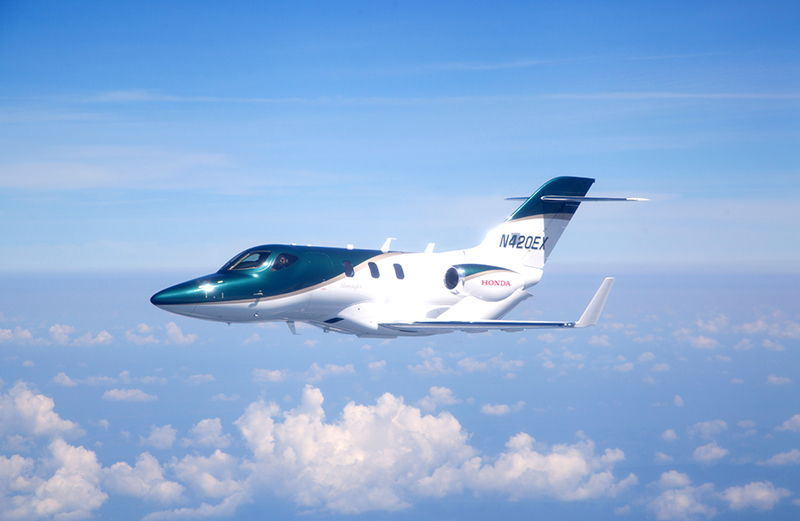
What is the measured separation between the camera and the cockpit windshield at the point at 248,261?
24250mm

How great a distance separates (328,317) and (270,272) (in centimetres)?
358

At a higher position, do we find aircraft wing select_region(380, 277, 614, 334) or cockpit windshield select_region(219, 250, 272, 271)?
cockpit windshield select_region(219, 250, 272, 271)

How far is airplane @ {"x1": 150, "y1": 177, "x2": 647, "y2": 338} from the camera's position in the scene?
23.6 m

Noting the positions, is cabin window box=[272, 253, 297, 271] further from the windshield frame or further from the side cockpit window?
the side cockpit window

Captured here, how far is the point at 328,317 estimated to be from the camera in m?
26.8

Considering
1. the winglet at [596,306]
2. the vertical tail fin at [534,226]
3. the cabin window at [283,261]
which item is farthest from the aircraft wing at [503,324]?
the vertical tail fin at [534,226]

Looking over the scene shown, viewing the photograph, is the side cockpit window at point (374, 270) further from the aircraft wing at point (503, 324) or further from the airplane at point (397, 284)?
the aircraft wing at point (503, 324)

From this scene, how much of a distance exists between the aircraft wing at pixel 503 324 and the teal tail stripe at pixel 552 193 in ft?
26.8

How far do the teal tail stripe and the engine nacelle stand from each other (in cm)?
365

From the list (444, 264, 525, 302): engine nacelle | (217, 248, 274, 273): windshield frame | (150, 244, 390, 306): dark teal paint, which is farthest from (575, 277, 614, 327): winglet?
(217, 248, 274, 273): windshield frame

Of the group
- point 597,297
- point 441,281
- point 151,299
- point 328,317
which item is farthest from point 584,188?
point 151,299

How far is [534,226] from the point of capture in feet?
107

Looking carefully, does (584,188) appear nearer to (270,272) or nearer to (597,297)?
(597,297)

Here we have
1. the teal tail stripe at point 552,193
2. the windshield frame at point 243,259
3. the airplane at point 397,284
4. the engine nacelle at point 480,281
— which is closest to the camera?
the airplane at point 397,284
